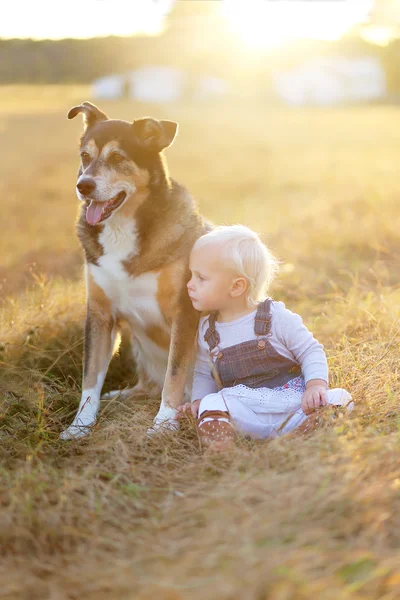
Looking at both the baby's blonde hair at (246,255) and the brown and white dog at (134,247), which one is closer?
the baby's blonde hair at (246,255)

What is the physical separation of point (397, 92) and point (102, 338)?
51425 millimetres

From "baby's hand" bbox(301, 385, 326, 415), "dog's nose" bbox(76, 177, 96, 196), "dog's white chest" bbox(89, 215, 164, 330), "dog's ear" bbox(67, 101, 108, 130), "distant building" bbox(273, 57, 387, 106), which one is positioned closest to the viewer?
"baby's hand" bbox(301, 385, 326, 415)

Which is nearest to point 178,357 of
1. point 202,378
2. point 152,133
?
point 202,378

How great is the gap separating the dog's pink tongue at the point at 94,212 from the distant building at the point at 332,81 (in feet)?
166

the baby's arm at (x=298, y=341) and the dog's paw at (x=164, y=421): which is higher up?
the baby's arm at (x=298, y=341)

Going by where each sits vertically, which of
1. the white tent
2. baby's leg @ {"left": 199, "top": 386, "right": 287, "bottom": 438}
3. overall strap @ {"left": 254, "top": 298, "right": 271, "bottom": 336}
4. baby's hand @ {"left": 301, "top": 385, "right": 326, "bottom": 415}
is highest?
overall strap @ {"left": 254, "top": 298, "right": 271, "bottom": 336}

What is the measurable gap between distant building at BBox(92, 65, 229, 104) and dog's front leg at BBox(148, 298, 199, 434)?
1870 inches

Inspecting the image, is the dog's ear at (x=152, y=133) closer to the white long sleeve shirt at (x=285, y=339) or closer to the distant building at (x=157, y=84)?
the white long sleeve shirt at (x=285, y=339)

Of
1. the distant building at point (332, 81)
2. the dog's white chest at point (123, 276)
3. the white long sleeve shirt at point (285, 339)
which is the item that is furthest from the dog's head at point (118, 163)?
the distant building at point (332, 81)

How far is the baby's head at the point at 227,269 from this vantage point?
11.9 ft

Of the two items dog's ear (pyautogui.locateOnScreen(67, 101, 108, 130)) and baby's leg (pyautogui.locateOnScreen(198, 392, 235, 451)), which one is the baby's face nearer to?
baby's leg (pyautogui.locateOnScreen(198, 392, 235, 451))

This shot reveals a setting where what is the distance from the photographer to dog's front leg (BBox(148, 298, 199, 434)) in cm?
384

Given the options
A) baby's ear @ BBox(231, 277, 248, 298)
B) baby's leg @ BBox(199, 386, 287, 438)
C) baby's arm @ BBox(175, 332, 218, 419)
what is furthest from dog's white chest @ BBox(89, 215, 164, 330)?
baby's leg @ BBox(199, 386, 287, 438)

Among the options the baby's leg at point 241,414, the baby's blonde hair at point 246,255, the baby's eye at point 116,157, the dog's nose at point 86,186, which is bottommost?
the baby's leg at point 241,414
